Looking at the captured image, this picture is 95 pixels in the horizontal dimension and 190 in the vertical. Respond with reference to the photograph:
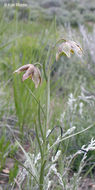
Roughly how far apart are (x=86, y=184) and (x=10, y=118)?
2.97ft

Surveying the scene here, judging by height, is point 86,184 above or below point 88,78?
above

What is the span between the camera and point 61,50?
1.05 metres

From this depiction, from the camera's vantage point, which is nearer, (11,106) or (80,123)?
(80,123)

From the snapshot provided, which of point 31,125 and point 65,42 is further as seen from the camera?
point 31,125

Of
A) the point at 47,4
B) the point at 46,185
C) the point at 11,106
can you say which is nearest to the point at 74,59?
the point at 11,106

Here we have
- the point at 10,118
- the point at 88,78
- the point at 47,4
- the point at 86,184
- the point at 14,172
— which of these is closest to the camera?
the point at 14,172

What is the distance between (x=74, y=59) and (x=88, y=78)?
1.46 feet

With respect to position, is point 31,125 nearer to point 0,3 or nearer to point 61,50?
point 0,3

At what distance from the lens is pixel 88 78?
4449mm

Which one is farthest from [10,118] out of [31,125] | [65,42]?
[65,42]

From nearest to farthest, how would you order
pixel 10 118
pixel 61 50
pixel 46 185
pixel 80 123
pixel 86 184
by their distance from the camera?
pixel 61 50, pixel 46 185, pixel 86 184, pixel 80 123, pixel 10 118

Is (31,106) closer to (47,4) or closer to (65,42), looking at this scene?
(65,42)

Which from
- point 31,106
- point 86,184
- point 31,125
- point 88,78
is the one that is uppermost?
point 31,106

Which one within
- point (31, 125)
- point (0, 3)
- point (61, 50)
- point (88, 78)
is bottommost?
point (88, 78)
